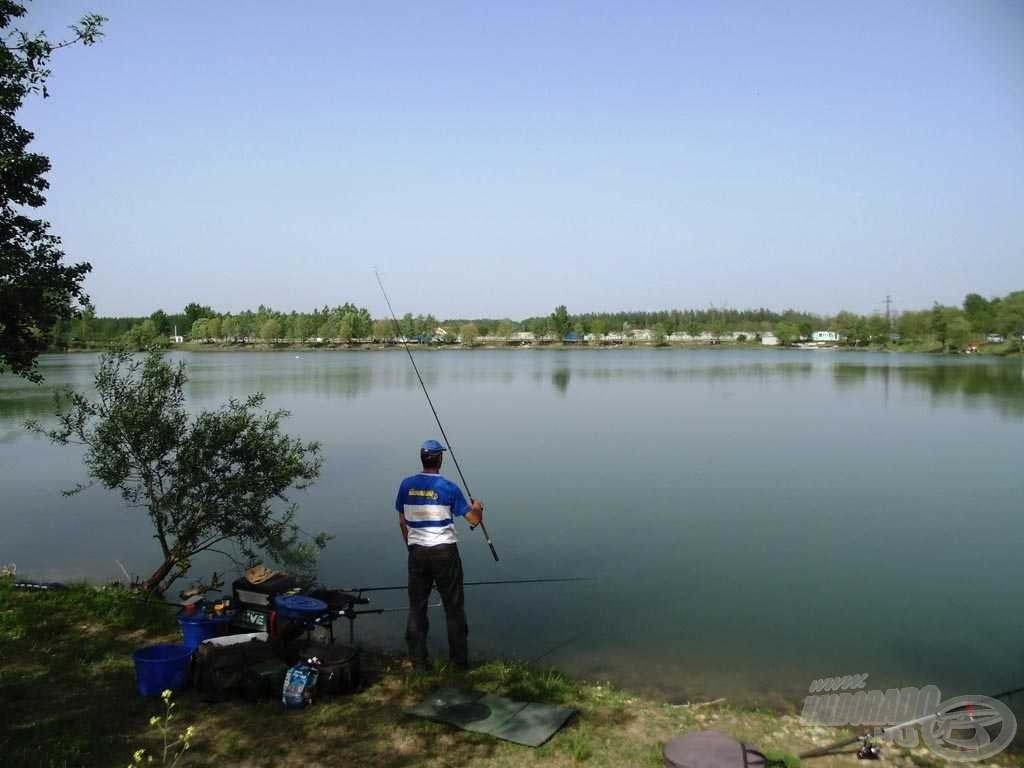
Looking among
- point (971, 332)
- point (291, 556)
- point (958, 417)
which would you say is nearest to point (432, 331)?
point (971, 332)

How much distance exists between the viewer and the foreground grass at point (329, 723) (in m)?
4.20

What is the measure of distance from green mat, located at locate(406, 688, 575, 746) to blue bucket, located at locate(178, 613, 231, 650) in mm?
1708

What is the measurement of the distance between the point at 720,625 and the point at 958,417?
2336cm

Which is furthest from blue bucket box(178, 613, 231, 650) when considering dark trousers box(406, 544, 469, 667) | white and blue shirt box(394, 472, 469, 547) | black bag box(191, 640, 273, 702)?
white and blue shirt box(394, 472, 469, 547)

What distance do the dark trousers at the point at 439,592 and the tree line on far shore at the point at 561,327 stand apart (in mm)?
62390

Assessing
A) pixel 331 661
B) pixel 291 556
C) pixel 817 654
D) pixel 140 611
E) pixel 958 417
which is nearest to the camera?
pixel 331 661

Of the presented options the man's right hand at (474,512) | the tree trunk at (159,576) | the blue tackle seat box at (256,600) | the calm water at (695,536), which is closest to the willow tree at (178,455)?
the tree trunk at (159,576)

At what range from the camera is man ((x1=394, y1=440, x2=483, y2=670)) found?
211 inches

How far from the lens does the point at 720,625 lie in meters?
8.24

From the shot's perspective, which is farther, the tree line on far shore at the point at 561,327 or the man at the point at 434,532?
the tree line on far shore at the point at 561,327

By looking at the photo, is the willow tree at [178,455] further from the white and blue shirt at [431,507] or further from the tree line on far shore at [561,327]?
the tree line on far shore at [561,327]

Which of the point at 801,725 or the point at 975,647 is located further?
the point at 975,647

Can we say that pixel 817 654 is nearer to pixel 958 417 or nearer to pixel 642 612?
pixel 642 612

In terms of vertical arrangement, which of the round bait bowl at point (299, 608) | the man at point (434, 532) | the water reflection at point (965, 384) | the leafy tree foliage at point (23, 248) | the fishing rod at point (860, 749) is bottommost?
the water reflection at point (965, 384)
